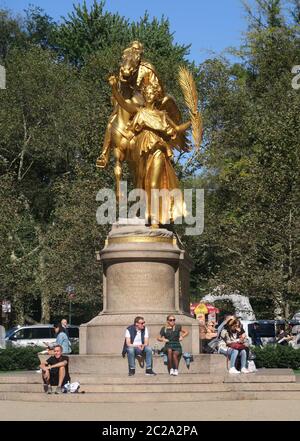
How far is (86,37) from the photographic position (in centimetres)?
6353

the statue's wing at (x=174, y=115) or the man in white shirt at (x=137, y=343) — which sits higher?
the statue's wing at (x=174, y=115)

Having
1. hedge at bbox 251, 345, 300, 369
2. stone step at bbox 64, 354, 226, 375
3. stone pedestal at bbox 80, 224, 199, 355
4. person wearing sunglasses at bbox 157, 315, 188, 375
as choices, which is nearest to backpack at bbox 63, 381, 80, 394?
person wearing sunglasses at bbox 157, 315, 188, 375

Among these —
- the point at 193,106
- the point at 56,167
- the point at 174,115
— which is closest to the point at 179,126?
the point at 174,115

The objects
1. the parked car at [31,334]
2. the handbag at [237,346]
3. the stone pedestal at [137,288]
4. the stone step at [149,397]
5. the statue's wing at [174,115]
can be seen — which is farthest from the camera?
the parked car at [31,334]

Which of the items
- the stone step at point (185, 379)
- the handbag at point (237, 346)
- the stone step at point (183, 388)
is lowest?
the stone step at point (183, 388)

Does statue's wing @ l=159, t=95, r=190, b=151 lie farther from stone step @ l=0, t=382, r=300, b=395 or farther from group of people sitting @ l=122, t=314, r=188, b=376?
stone step @ l=0, t=382, r=300, b=395

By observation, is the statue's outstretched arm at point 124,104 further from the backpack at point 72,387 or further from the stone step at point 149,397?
the stone step at point 149,397

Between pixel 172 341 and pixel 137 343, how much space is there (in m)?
0.74

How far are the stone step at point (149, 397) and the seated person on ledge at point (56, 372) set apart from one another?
0.46 metres

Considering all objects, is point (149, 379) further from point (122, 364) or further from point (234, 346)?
point (234, 346)

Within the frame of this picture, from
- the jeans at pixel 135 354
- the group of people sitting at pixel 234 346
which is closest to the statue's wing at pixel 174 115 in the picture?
the group of people sitting at pixel 234 346

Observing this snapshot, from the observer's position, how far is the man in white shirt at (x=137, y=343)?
72.9 feet

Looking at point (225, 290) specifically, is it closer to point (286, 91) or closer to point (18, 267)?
point (18, 267)

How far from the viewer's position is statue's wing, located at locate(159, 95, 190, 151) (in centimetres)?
2628
